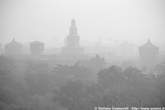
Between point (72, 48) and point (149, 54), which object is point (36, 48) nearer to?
point (72, 48)

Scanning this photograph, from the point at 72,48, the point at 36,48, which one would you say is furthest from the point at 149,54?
the point at 36,48

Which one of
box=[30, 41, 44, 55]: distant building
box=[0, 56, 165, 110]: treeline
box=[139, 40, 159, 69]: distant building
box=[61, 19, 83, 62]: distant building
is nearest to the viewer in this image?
box=[0, 56, 165, 110]: treeline

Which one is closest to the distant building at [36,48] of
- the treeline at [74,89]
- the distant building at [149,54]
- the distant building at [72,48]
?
the distant building at [72,48]

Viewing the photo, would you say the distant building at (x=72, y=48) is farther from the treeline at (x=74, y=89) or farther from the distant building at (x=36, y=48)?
the treeline at (x=74, y=89)

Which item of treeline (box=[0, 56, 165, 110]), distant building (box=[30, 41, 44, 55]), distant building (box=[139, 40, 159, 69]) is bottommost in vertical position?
treeline (box=[0, 56, 165, 110])

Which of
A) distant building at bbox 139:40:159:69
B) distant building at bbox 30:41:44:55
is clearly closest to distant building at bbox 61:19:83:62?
distant building at bbox 30:41:44:55

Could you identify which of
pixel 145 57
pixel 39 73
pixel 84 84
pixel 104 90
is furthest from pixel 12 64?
pixel 145 57

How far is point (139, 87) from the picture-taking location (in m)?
31.3

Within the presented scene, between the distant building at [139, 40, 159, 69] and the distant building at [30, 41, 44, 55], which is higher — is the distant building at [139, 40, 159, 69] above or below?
below

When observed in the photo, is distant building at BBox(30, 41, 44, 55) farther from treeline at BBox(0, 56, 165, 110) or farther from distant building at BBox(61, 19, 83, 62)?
treeline at BBox(0, 56, 165, 110)

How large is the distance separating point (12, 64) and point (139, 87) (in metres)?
19.1

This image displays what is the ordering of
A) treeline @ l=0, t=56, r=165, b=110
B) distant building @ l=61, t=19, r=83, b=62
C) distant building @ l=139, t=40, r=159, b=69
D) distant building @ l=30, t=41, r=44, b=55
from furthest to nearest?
1. distant building @ l=61, t=19, r=83, b=62
2. distant building @ l=30, t=41, r=44, b=55
3. distant building @ l=139, t=40, r=159, b=69
4. treeline @ l=0, t=56, r=165, b=110

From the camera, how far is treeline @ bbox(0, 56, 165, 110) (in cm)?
2731

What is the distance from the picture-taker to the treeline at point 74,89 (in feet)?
89.6
